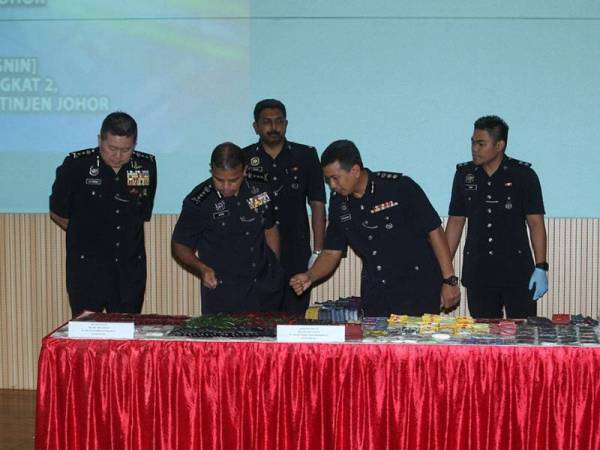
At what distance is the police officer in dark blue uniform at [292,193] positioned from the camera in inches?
218

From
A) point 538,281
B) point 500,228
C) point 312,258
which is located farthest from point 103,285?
point 538,281

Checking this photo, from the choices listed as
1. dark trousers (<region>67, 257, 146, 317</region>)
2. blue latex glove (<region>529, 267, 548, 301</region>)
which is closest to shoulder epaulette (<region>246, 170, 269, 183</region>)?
dark trousers (<region>67, 257, 146, 317</region>)

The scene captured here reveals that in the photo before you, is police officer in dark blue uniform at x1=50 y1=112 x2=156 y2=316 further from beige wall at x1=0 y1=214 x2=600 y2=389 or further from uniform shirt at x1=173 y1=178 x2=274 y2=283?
beige wall at x1=0 y1=214 x2=600 y2=389

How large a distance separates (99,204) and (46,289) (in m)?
1.28

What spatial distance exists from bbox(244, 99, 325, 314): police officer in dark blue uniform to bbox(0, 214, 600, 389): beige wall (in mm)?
438

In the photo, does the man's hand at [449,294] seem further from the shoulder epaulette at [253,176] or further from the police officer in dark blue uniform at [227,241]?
the shoulder epaulette at [253,176]

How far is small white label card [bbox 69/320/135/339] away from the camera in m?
3.87

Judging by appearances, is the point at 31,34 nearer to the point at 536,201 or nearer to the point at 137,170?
the point at 137,170

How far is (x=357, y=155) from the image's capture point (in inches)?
171

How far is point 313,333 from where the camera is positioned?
3.78 m

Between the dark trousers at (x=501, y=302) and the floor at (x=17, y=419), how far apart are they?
2344 millimetres

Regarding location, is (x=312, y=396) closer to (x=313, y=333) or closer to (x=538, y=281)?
(x=313, y=333)

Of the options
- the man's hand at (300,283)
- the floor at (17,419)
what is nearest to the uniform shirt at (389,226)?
the man's hand at (300,283)

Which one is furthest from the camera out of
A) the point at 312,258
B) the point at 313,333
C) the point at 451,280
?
the point at 312,258
